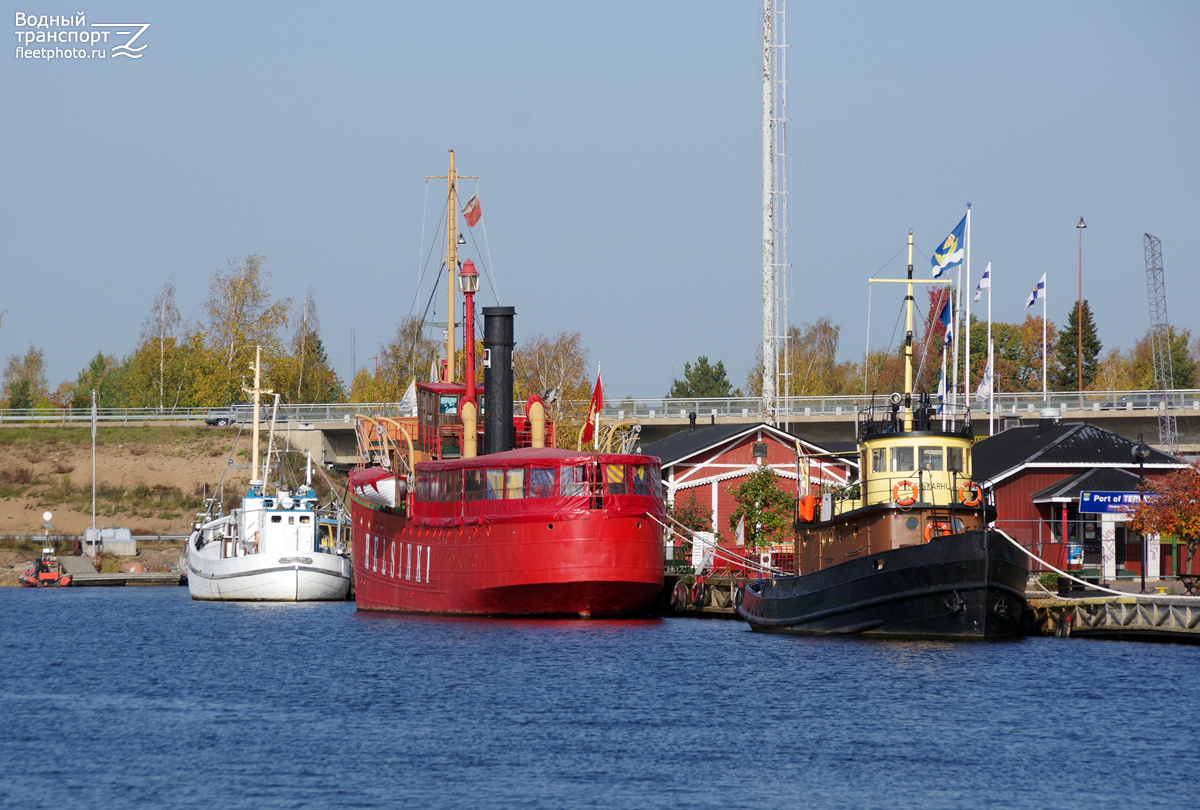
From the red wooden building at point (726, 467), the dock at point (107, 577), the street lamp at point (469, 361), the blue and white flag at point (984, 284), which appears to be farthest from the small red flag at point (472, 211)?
the dock at point (107, 577)

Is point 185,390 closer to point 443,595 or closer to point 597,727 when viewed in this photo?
point 443,595

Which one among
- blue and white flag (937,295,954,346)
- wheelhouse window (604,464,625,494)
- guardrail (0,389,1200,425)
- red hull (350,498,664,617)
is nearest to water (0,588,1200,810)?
red hull (350,498,664,617)

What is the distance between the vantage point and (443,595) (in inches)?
1929

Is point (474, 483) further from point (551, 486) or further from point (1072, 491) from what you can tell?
point (1072, 491)

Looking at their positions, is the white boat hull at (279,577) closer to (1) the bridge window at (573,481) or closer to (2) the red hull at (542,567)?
(2) the red hull at (542,567)

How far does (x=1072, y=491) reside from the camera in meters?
49.4

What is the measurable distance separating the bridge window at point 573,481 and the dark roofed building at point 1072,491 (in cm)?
1604

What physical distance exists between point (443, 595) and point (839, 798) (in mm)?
28495

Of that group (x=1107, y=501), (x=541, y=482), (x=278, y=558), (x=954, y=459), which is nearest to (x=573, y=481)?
(x=541, y=482)

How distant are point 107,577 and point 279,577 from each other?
71.2 feet

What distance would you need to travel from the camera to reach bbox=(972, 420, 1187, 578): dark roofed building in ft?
161

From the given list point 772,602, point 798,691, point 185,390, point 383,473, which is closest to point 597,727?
point 798,691

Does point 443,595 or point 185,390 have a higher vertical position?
point 185,390

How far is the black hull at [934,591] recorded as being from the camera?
3450 centimetres
